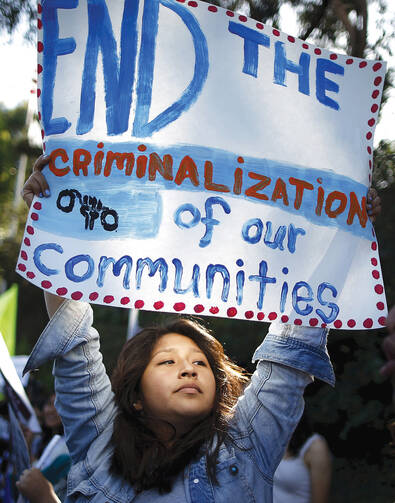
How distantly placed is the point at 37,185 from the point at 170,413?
71cm

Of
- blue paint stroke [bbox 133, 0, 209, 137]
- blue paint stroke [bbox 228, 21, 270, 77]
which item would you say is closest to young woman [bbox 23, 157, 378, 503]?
blue paint stroke [bbox 133, 0, 209, 137]

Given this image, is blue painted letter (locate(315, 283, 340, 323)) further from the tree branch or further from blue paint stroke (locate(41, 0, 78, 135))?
the tree branch

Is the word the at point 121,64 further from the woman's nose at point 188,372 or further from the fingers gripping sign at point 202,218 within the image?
the woman's nose at point 188,372

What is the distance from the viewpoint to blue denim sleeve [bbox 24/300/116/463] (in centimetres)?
175

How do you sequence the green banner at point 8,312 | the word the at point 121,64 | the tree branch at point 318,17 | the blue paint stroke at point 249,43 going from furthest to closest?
the green banner at point 8,312
the tree branch at point 318,17
the blue paint stroke at point 249,43
the word the at point 121,64

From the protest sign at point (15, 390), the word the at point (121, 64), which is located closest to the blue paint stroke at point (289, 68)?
the word the at point (121, 64)

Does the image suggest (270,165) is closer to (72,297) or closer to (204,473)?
(72,297)

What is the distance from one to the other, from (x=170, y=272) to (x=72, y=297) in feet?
0.89

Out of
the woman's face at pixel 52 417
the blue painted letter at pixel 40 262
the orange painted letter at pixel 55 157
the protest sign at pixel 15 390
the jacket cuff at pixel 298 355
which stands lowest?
the woman's face at pixel 52 417

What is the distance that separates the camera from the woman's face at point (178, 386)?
1.76 metres

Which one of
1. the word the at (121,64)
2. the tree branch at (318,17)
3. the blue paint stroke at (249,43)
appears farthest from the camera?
the tree branch at (318,17)

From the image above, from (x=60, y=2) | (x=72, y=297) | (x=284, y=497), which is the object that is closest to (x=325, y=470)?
(x=284, y=497)

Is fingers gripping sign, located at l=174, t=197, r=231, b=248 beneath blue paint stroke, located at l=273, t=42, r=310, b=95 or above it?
beneath

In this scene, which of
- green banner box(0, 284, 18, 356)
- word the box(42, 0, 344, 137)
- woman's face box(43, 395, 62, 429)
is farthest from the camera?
green banner box(0, 284, 18, 356)
